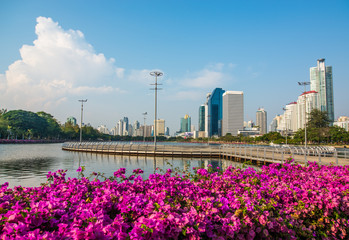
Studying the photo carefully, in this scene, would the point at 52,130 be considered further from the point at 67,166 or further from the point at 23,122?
the point at 67,166

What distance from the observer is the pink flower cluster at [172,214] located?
215 centimetres

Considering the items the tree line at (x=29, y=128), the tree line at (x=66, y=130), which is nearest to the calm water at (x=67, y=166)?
the tree line at (x=66, y=130)

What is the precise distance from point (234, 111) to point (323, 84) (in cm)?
6995

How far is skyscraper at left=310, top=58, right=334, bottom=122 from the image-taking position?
556ft

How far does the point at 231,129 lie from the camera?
191250 millimetres

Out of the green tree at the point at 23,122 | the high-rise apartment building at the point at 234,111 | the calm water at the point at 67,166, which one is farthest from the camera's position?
the high-rise apartment building at the point at 234,111

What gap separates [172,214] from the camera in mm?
2418

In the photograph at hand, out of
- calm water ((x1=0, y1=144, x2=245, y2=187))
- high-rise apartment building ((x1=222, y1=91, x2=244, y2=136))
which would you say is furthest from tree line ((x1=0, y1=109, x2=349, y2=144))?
high-rise apartment building ((x1=222, y1=91, x2=244, y2=136))

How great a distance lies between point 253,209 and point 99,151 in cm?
3641

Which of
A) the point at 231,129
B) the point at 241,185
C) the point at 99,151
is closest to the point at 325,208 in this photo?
the point at 241,185

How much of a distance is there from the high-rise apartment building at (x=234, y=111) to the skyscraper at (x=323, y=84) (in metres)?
55.0

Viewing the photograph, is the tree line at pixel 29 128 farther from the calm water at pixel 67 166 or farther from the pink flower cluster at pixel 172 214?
the pink flower cluster at pixel 172 214

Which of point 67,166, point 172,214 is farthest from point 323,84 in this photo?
point 172,214

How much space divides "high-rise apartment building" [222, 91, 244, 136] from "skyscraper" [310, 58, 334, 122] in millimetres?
55031
